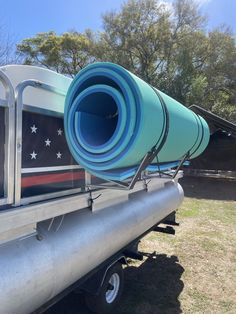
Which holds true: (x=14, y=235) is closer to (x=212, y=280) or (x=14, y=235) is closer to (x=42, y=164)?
(x=42, y=164)

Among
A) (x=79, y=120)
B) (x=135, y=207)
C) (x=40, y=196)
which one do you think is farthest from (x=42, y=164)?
(x=135, y=207)

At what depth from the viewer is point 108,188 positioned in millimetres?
3125

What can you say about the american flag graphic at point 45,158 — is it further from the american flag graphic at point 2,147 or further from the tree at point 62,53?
the tree at point 62,53

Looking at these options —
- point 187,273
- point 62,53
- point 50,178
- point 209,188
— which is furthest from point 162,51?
point 50,178

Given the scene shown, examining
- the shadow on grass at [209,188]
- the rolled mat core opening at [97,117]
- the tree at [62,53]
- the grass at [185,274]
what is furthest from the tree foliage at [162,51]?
the rolled mat core opening at [97,117]

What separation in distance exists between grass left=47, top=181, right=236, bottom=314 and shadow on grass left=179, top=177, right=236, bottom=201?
3157 mm

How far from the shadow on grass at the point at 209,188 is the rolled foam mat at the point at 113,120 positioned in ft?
28.8

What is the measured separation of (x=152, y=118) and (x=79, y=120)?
22.9 inches

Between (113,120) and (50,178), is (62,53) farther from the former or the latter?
(50,178)

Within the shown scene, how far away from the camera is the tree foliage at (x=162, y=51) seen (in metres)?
24.2

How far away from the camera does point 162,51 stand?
27406 mm

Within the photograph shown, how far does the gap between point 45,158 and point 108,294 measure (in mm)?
1892

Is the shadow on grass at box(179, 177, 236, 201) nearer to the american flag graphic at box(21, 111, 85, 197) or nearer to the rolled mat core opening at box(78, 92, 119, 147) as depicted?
the rolled mat core opening at box(78, 92, 119, 147)

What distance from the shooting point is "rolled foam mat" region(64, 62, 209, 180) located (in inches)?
95.3
